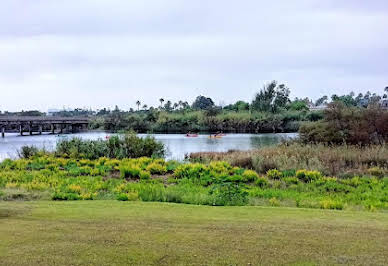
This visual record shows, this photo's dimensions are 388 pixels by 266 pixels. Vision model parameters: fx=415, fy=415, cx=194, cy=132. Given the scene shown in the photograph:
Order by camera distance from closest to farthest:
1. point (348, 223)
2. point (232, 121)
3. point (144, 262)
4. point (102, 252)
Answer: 1. point (144, 262)
2. point (102, 252)
3. point (348, 223)
4. point (232, 121)

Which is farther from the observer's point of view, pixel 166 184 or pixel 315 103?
pixel 315 103

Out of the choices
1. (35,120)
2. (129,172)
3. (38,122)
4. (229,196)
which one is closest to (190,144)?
(129,172)

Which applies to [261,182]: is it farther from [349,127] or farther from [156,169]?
[349,127]

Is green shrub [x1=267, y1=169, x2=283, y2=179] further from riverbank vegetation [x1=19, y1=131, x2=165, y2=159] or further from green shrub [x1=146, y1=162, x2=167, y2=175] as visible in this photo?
riverbank vegetation [x1=19, y1=131, x2=165, y2=159]

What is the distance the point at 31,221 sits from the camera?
591 cm

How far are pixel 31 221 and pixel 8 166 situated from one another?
339 inches

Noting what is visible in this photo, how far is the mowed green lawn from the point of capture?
435cm

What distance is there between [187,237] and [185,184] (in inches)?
238

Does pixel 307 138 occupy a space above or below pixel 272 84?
below

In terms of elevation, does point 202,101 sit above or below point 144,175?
above

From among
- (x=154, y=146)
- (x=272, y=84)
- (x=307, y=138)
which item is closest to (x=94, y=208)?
(x=154, y=146)

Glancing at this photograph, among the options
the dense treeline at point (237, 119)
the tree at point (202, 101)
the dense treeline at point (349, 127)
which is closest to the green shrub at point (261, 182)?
the dense treeline at point (349, 127)

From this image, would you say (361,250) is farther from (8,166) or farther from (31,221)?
(8,166)

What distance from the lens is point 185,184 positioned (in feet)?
36.4
